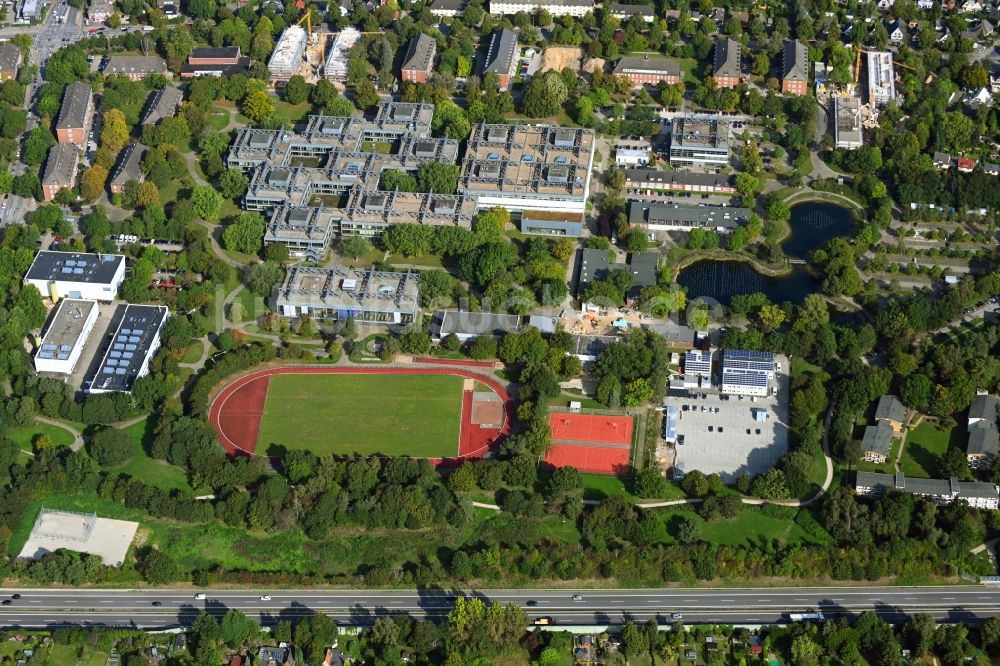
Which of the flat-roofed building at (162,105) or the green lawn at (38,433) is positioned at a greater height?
the flat-roofed building at (162,105)

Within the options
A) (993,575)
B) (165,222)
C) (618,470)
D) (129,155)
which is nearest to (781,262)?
(618,470)

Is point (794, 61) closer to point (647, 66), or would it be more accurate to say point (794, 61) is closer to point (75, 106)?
point (647, 66)

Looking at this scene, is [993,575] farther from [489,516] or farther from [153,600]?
[153,600]

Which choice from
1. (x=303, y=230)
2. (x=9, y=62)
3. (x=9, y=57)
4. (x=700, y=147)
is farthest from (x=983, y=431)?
(x=9, y=57)

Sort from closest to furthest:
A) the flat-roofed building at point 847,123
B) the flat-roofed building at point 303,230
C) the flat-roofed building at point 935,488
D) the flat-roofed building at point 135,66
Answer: the flat-roofed building at point 935,488 → the flat-roofed building at point 303,230 → the flat-roofed building at point 847,123 → the flat-roofed building at point 135,66

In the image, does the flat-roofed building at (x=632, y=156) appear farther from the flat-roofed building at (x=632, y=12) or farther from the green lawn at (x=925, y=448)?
the green lawn at (x=925, y=448)

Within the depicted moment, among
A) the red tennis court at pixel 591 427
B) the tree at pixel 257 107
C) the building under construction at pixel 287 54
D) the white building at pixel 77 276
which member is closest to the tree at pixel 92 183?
the white building at pixel 77 276

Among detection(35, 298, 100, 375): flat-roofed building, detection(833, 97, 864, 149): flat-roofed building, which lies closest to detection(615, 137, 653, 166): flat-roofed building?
detection(833, 97, 864, 149): flat-roofed building
